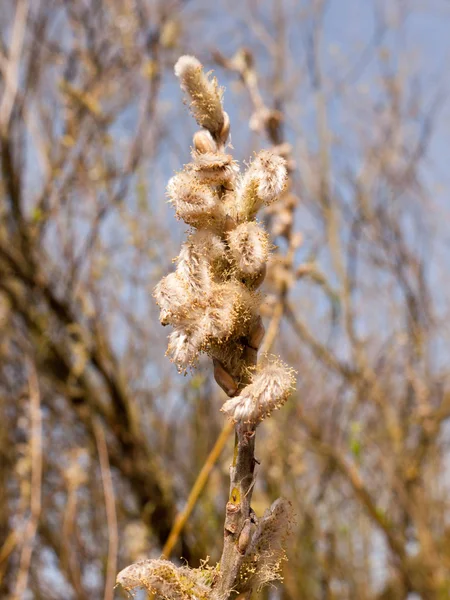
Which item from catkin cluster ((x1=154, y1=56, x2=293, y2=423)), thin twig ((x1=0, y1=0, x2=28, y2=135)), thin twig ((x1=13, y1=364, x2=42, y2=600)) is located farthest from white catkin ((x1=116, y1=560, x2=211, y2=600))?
thin twig ((x1=0, y1=0, x2=28, y2=135))

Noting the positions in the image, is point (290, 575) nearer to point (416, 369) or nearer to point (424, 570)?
point (424, 570)

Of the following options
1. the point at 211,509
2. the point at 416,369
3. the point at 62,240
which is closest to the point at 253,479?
the point at 211,509

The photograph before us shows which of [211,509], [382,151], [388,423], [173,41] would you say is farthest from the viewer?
[382,151]

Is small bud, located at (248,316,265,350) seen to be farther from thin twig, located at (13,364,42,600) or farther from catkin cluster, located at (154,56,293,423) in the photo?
thin twig, located at (13,364,42,600)

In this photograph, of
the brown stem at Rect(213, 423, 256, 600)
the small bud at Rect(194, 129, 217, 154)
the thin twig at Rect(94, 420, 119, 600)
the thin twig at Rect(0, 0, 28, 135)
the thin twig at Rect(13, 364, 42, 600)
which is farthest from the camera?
the thin twig at Rect(0, 0, 28, 135)

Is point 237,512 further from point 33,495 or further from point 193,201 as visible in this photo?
point 33,495

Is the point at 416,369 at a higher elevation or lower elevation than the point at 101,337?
lower

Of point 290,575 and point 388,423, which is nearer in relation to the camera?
point 290,575
